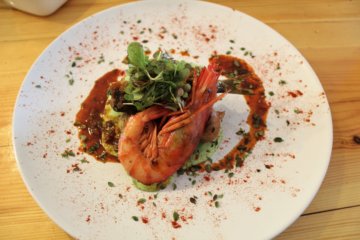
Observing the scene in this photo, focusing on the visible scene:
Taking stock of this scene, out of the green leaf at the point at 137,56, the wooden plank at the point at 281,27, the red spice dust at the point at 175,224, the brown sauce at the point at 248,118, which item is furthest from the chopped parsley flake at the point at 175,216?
the wooden plank at the point at 281,27

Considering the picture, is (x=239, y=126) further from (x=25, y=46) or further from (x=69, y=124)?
(x=25, y=46)

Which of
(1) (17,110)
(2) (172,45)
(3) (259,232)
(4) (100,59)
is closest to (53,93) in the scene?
(1) (17,110)

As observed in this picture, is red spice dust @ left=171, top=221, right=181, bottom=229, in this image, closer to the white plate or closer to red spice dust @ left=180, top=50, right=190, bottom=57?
the white plate

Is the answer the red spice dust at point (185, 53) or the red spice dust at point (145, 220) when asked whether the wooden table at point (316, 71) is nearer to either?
the red spice dust at point (145, 220)

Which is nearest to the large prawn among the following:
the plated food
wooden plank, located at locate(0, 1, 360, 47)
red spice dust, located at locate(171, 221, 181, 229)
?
the plated food

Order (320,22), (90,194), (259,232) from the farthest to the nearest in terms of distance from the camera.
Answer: (320,22), (90,194), (259,232)

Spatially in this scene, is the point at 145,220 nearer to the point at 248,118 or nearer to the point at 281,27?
the point at 248,118

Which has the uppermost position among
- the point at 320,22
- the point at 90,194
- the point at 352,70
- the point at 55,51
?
the point at 320,22
